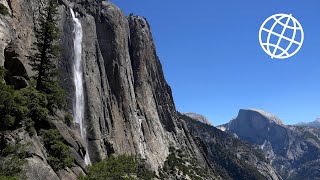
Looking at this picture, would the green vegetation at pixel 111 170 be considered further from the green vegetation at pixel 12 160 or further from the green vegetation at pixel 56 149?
the green vegetation at pixel 12 160

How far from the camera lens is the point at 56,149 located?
4638 cm

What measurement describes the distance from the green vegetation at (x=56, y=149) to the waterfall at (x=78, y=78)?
1397 inches

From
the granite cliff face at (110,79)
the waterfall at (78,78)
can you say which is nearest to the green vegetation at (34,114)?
the granite cliff face at (110,79)

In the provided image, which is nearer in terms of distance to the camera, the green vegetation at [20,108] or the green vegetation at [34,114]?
the green vegetation at [34,114]

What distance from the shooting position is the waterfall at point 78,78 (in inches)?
3329

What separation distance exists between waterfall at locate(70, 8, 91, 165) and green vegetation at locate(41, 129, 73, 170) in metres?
35.5

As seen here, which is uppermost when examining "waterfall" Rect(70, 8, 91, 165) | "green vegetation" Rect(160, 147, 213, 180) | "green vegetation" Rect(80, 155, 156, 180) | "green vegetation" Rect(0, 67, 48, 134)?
"waterfall" Rect(70, 8, 91, 165)

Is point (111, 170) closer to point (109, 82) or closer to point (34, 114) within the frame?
point (34, 114)

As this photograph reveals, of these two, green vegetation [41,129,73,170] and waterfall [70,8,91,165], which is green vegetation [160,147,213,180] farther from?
green vegetation [41,129,73,170]

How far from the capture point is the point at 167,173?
355 feet

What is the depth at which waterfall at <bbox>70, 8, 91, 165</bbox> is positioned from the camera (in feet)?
277

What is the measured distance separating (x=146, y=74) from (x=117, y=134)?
32290 mm

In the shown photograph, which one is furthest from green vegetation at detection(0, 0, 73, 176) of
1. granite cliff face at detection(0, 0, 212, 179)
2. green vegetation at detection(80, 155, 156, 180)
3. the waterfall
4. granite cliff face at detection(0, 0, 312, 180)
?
the waterfall

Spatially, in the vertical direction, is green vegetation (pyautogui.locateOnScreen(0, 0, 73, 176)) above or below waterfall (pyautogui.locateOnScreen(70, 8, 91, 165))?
below
